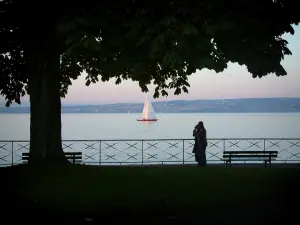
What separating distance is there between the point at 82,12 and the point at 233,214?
538 cm

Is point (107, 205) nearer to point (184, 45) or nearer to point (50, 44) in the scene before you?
point (184, 45)

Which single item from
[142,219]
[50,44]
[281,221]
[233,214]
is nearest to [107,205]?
[142,219]

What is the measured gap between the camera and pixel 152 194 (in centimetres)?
920

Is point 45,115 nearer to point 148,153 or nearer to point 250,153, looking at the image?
point 250,153

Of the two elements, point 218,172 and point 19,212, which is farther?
point 218,172

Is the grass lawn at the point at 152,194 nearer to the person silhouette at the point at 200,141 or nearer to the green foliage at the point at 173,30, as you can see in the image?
the green foliage at the point at 173,30

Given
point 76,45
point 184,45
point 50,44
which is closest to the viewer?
point 184,45

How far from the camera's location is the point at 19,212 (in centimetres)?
744

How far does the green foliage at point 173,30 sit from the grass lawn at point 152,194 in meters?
2.55

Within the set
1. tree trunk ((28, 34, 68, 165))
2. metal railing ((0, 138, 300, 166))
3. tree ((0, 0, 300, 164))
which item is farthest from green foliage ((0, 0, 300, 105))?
metal railing ((0, 138, 300, 166))

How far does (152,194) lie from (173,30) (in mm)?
3272

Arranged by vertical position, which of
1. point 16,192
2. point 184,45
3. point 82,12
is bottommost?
point 16,192

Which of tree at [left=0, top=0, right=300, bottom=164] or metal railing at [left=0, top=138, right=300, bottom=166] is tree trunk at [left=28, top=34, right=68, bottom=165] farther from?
metal railing at [left=0, top=138, right=300, bottom=166]

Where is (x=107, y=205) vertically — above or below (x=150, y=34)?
below
